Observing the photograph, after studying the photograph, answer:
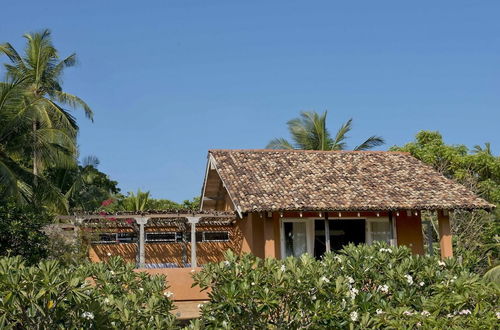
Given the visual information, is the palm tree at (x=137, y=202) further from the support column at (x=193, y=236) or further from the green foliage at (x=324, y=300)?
the green foliage at (x=324, y=300)

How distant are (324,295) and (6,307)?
11.7 ft

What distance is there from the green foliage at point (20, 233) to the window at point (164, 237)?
21.1 ft

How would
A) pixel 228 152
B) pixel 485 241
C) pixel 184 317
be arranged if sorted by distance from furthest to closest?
pixel 485 241 < pixel 228 152 < pixel 184 317

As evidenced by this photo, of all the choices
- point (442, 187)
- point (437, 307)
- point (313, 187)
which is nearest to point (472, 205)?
point (442, 187)

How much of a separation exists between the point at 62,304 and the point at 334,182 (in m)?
12.4

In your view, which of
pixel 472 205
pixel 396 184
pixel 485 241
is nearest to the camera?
Result: pixel 472 205

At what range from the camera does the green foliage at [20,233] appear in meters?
12.4

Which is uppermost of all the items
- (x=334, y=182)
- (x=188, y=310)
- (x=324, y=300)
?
(x=334, y=182)

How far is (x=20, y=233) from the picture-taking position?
12547 mm

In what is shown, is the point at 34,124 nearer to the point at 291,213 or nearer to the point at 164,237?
the point at 164,237

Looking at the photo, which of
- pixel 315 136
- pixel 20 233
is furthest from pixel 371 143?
pixel 20 233

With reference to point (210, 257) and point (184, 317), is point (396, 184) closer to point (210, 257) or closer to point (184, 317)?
point (210, 257)

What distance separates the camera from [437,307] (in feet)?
22.2

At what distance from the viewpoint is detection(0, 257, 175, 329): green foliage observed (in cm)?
519
